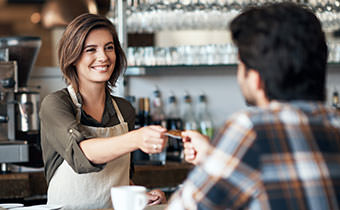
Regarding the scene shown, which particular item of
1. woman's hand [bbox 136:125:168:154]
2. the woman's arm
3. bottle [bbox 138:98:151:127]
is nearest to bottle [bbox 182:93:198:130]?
bottle [bbox 138:98:151:127]

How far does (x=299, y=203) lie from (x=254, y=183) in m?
0.08

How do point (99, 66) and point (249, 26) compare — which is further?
point (99, 66)

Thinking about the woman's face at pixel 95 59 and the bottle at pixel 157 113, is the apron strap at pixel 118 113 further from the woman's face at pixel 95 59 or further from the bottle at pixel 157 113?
the bottle at pixel 157 113

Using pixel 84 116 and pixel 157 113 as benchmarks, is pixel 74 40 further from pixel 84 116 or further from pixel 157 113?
pixel 157 113

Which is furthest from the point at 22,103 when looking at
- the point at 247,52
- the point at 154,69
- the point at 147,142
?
the point at 247,52

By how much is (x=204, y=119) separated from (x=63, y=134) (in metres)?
2.10

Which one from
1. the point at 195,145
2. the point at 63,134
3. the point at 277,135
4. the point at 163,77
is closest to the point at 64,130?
the point at 63,134

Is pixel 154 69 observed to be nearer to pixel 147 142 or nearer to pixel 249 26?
pixel 147 142

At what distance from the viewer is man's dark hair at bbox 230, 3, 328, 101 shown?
0.96 meters

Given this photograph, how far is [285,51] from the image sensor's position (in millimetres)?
961

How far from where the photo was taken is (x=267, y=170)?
0.90m

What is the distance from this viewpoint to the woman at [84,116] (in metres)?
1.95

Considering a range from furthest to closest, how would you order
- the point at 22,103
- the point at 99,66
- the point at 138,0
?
1. the point at 138,0
2. the point at 22,103
3. the point at 99,66

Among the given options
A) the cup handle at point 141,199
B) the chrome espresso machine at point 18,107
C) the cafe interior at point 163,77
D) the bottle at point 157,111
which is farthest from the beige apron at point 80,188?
the bottle at point 157,111
